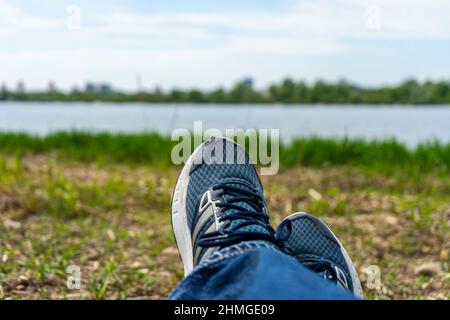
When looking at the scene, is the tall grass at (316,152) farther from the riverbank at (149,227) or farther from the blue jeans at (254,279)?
the blue jeans at (254,279)

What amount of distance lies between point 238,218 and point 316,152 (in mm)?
3513

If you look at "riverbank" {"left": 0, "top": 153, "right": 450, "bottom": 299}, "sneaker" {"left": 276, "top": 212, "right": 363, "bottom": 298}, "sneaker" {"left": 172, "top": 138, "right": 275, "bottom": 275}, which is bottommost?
"riverbank" {"left": 0, "top": 153, "right": 450, "bottom": 299}

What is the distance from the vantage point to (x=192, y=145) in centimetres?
549

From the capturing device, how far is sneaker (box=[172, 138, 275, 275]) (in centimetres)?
178

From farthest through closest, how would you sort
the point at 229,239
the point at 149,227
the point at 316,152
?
the point at 316,152, the point at 149,227, the point at 229,239

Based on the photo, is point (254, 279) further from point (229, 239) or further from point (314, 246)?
point (314, 246)

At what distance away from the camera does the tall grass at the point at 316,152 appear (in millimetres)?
5121

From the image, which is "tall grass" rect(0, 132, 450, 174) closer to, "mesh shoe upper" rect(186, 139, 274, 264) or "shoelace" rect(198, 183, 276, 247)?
"mesh shoe upper" rect(186, 139, 274, 264)

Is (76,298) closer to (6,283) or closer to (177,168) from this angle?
(6,283)

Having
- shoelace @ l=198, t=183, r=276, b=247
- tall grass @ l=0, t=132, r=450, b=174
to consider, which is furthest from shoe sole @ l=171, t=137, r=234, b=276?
tall grass @ l=0, t=132, r=450, b=174

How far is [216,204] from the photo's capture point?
82.1 inches

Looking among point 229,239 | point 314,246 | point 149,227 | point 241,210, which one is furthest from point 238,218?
point 149,227

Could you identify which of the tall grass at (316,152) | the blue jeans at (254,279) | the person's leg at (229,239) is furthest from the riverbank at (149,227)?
the blue jeans at (254,279)

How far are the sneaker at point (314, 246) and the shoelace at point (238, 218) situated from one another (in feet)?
0.42
